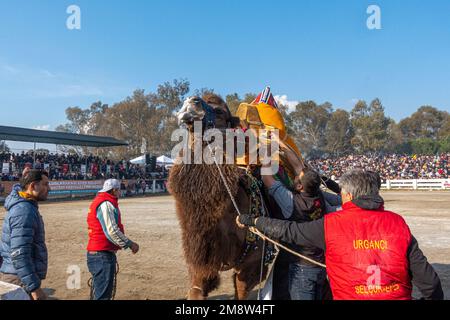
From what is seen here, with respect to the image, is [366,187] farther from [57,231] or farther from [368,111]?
[368,111]

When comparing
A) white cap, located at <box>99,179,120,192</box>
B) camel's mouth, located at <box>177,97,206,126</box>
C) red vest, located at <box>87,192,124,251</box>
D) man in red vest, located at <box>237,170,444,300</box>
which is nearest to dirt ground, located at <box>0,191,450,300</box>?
red vest, located at <box>87,192,124,251</box>

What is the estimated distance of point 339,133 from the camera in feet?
202

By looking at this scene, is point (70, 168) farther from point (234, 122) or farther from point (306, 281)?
point (306, 281)

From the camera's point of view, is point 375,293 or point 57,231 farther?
point 57,231

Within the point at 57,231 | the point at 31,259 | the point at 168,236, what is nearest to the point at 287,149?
the point at 31,259

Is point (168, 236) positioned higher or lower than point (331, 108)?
lower

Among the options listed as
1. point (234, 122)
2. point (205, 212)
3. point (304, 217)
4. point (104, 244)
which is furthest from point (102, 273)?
point (304, 217)

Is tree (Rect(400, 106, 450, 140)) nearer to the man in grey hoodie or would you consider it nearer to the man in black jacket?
the man in black jacket

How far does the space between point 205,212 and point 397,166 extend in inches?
1851

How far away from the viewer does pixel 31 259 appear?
3305 mm

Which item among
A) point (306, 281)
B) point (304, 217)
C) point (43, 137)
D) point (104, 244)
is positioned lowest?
point (306, 281)

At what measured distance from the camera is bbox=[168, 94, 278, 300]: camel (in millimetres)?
3244

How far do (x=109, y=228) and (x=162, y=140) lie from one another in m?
47.7

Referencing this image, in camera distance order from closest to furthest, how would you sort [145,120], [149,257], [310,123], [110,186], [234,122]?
1. [234,122]
2. [110,186]
3. [149,257]
4. [145,120]
5. [310,123]
